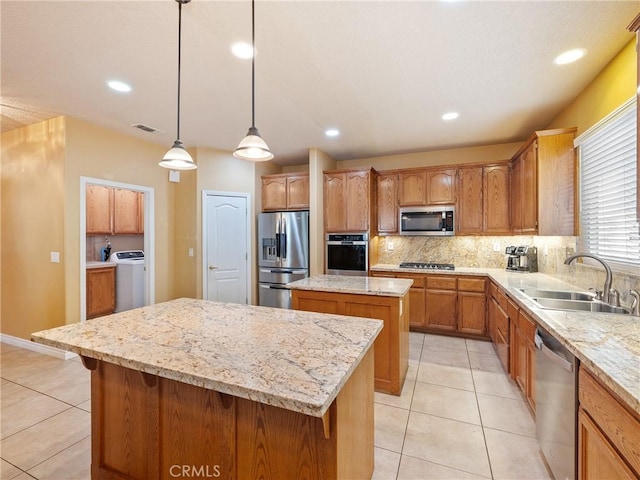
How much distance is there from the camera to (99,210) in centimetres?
491

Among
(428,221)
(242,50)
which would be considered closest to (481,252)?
(428,221)

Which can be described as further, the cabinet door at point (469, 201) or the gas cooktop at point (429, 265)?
the gas cooktop at point (429, 265)

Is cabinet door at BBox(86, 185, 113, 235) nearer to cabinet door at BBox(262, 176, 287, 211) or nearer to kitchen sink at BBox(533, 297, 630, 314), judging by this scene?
cabinet door at BBox(262, 176, 287, 211)

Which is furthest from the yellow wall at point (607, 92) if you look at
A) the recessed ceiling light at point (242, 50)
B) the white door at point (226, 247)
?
the white door at point (226, 247)

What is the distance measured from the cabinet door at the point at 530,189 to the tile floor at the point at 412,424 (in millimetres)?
1559

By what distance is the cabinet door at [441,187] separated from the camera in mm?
4129

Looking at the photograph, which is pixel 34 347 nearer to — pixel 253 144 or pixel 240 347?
pixel 240 347

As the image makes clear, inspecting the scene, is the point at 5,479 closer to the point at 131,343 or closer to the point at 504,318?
the point at 131,343

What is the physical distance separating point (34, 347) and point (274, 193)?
3642mm

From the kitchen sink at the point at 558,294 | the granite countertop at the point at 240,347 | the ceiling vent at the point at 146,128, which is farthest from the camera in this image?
the ceiling vent at the point at 146,128

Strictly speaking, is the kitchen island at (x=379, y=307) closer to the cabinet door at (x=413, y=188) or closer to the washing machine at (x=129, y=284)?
the cabinet door at (x=413, y=188)

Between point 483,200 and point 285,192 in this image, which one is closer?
point 483,200

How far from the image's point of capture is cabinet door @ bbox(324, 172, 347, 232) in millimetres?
4406

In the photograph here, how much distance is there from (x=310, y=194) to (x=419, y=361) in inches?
105
